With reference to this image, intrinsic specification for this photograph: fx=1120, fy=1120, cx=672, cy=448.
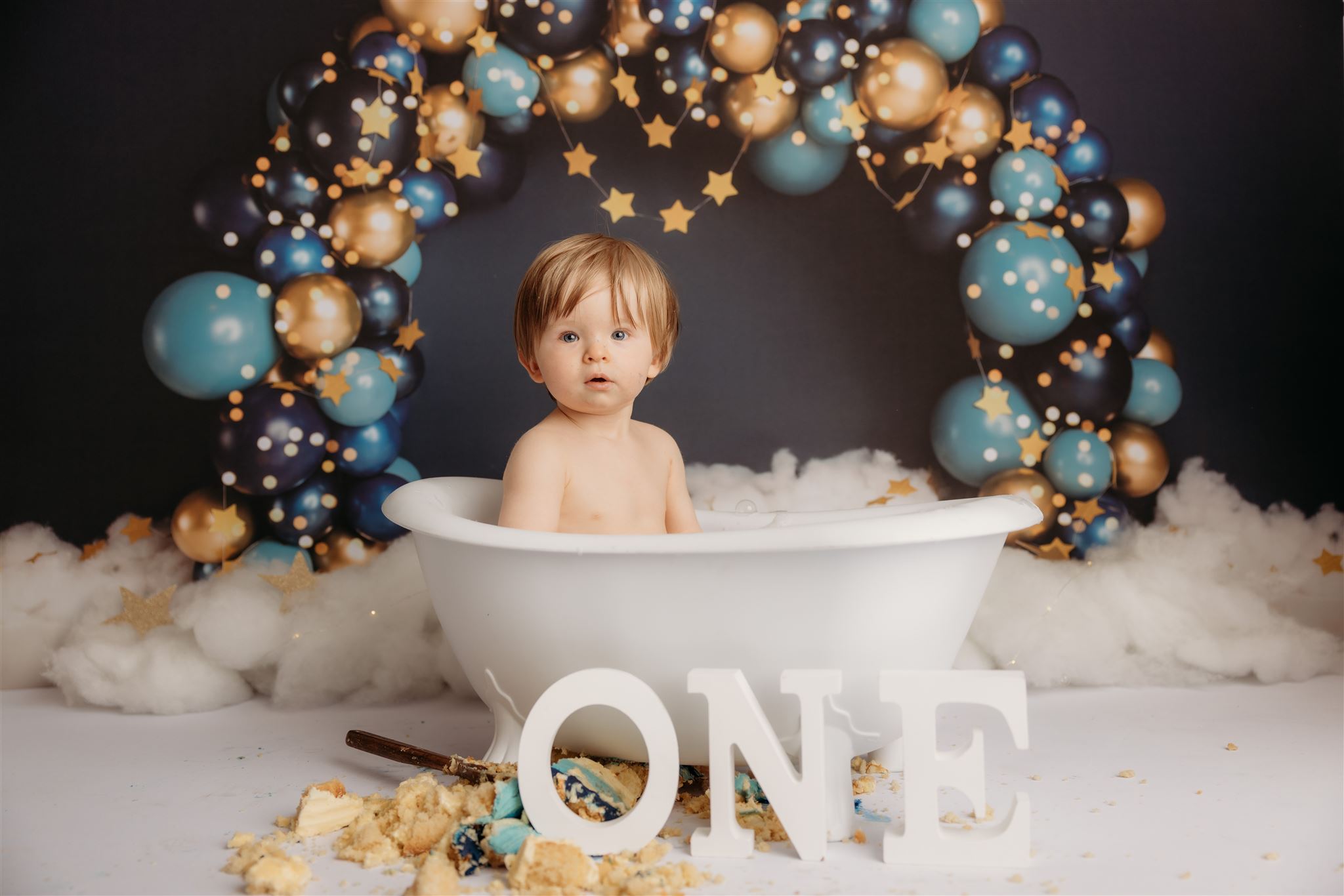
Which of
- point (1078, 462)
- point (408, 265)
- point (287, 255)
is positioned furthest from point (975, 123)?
point (287, 255)

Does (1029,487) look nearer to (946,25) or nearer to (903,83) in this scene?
(903,83)

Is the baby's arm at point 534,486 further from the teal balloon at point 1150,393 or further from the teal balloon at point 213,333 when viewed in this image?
the teal balloon at point 1150,393

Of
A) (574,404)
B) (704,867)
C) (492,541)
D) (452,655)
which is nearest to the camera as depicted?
(704,867)

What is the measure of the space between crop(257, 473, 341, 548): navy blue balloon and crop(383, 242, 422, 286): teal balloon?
45cm

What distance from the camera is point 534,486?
1.68 m

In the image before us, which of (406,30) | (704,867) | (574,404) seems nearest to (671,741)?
(704,867)

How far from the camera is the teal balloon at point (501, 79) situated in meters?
2.39

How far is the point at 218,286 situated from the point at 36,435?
0.56 metres

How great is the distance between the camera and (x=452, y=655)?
2227mm

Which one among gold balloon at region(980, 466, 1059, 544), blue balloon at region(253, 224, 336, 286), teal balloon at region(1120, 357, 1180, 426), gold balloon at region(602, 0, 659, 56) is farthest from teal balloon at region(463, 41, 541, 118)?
teal balloon at region(1120, 357, 1180, 426)

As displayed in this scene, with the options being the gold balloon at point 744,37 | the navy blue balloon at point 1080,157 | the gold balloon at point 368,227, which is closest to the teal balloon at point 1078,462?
the navy blue balloon at point 1080,157

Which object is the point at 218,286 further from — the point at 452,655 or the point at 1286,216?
the point at 1286,216

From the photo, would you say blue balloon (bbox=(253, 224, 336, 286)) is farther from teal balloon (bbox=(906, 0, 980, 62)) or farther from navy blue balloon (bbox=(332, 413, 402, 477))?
teal balloon (bbox=(906, 0, 980, 62))

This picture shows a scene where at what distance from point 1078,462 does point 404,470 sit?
147 centimetres
